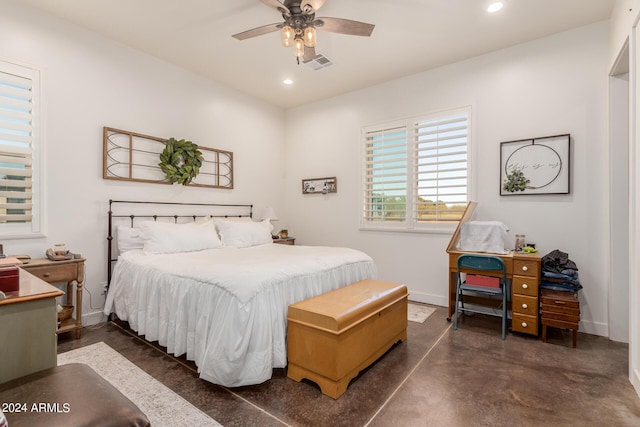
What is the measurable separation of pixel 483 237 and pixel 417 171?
1264 millimetres

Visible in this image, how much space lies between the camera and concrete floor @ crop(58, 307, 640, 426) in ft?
6.05

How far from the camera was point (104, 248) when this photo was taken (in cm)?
340

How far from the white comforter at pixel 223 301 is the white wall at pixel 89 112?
2.18 ft

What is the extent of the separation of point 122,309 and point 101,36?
2.88 m

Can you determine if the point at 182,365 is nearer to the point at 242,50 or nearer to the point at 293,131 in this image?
the point at 242,50

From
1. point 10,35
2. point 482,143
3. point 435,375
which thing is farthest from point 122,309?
point 482,143

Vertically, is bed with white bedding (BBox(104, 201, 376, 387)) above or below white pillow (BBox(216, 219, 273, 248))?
below

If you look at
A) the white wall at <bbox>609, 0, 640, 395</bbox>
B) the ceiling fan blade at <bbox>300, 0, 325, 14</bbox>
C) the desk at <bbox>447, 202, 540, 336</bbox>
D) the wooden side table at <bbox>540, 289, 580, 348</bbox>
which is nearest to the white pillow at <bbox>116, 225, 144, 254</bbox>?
the ceiling fan blade at <bbox>300, 0, 325, 14</bbox>

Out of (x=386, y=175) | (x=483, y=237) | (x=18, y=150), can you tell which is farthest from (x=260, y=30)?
(x=483, y=237)

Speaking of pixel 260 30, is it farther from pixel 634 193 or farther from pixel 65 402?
pixel 634 193

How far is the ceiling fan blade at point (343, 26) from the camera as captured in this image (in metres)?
2.46

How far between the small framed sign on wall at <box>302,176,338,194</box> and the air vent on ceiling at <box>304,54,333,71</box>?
1.65 metres

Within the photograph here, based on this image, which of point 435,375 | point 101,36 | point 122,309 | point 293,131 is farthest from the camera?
point 293,131

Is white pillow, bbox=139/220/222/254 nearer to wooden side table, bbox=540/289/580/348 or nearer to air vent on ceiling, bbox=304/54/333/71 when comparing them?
air vent on ceiling, bbox=304/54/333/71
